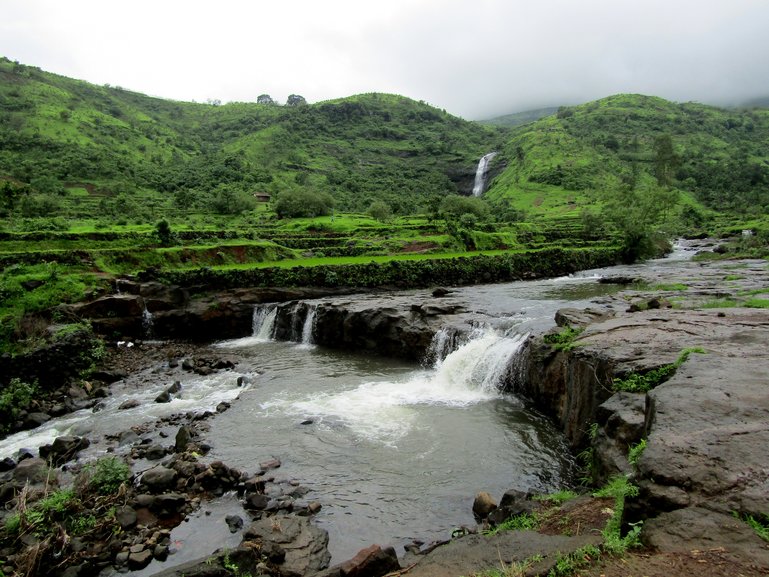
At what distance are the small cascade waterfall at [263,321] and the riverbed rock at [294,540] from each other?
22350 mm

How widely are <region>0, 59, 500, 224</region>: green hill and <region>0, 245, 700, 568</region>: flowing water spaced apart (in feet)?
133

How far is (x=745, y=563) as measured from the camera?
15.6ft

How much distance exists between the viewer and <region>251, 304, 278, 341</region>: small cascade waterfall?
3206 centimetres

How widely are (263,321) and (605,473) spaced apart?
26519 millimetres

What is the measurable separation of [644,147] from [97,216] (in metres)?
140

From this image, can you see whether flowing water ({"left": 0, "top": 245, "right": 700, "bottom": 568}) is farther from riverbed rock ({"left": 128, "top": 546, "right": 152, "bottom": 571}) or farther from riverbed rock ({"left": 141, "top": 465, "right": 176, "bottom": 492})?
riverbed rock ({"left": 141, "top": 465, "right": 176, "bottom": 492})

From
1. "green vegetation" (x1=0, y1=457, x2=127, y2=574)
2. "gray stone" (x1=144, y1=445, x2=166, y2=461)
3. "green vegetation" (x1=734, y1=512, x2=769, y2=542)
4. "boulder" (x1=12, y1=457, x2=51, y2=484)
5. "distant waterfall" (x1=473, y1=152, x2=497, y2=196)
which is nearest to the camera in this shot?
"green vegetation" (x1=734, y1=512, x2=769, y2=542)

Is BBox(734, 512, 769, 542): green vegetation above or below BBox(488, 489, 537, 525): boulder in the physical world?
above

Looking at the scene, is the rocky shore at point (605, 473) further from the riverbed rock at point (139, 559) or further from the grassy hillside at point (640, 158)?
the grassy hillside at point (640, 158)

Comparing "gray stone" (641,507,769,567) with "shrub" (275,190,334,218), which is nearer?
"gray stone" (641,507,769,567)

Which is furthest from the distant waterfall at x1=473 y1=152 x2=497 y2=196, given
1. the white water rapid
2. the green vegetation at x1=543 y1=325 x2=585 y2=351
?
the green vegetation at x1=543 y1=325 x2=585 y2=351

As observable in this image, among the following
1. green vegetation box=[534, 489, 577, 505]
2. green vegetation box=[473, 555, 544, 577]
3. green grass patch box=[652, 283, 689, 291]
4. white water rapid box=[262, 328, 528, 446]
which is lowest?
white water rapid box=[262, 328, 528, 446]

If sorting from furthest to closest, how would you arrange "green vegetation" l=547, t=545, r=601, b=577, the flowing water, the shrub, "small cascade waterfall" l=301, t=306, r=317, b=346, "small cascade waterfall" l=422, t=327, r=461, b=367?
the shrub < "small cascade waterfall" l=301, t=306, r=317, b=346 < "small cascade waterfall" l=422, t=327, r=461, b=367 < the flowing water < "green vegetation" l=547, t=545, r=601, b=577

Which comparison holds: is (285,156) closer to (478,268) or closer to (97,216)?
(97,216)
